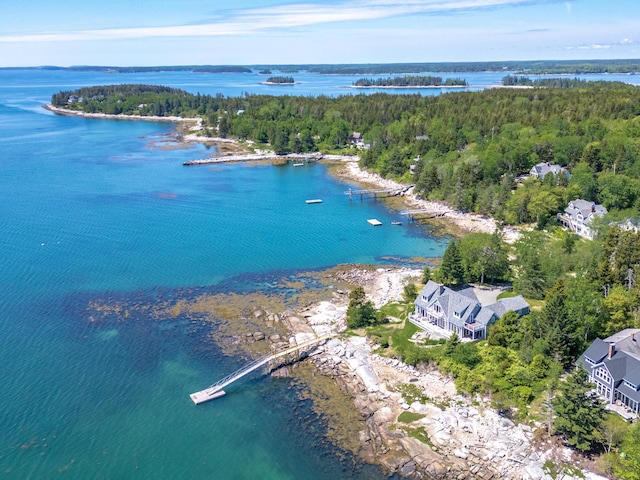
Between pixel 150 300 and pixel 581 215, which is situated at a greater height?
pixel 581 215

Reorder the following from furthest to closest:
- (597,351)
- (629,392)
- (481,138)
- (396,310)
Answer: (481,138) → (396,310) → (597,351) → (629,392)

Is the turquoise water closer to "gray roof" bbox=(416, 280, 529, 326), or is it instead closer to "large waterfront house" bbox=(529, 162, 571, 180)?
"gray roof" bbox=(416, 280, 529, 326)

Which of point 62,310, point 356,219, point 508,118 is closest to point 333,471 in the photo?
point 62,310

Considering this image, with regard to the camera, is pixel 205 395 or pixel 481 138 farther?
pixel 481 138

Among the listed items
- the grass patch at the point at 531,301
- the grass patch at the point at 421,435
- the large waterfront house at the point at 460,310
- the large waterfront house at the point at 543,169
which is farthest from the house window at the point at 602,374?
the large waterfront house at the point at 543,169

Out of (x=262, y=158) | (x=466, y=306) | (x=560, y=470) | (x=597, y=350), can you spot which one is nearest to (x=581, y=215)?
(x=466, y=306)

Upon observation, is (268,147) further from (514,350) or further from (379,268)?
(514,350)

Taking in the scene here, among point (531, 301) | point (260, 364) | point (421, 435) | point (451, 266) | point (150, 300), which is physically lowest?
point (421, 435)

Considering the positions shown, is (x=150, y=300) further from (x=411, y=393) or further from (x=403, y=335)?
(x=411, y=393)
